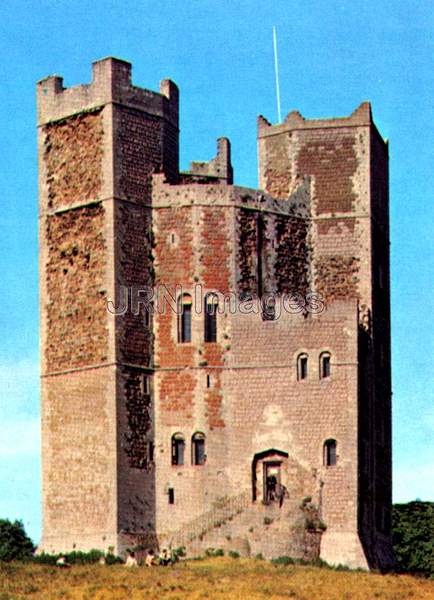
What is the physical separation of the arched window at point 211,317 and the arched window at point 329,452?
19.1 feet

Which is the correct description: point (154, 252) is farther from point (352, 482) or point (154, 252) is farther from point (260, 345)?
point (352, 482)

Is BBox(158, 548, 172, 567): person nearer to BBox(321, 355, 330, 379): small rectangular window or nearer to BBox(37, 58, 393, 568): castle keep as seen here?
BBox(37, 58, 393, 568): castle keep

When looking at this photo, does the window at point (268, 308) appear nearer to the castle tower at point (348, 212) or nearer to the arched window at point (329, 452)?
the castle tower at point (348, 212)

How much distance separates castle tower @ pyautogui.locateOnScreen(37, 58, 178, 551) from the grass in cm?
365

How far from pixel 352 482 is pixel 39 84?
753 inches

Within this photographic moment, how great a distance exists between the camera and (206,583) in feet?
181

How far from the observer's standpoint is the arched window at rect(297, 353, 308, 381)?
61.8m

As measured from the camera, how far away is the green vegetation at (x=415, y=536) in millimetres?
77062

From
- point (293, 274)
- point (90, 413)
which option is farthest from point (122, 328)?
point (293, 274)

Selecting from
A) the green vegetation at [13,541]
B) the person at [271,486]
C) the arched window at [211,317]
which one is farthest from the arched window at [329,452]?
the green vegetation at [13,541]

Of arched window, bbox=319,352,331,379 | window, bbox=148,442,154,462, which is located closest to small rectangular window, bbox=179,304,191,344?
window, bbox=148,442,154,462

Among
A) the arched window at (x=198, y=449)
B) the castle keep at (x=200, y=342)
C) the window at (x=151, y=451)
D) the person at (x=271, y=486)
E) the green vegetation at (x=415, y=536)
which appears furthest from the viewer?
the green vegetation at (x=415, y=536)

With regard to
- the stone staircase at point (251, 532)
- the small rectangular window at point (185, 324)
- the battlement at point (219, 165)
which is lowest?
the stone staircase at point (251, 532)

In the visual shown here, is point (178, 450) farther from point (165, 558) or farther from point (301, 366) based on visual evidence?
point (301, 366)
